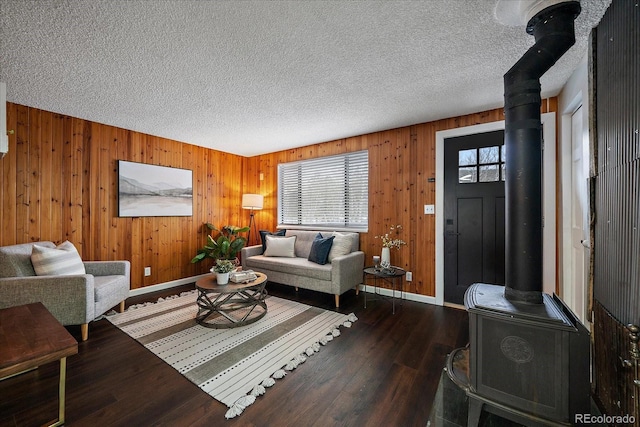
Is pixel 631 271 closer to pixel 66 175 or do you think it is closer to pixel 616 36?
pixel 616 36

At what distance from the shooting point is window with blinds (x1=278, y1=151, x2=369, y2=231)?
13.2 feet

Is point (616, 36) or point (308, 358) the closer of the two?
point (616, 36)

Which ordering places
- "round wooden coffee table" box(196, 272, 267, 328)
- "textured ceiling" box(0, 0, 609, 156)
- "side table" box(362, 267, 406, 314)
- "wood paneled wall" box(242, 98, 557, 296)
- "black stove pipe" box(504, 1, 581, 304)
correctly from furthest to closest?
"wood paneled wall" box(242, 98, 557, 296) → "side table" box(362, 267, 406, 314) → "round wooden coffee table" box(196, 272, 267, 328) → "textured ceiling" box(0, 0, 609, 156) → "black stove pipe" box(504, 1, 581, 304)

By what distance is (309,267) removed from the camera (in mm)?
3387

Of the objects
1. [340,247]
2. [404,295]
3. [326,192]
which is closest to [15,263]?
A: [340,247]

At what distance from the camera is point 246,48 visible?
73.2 inches

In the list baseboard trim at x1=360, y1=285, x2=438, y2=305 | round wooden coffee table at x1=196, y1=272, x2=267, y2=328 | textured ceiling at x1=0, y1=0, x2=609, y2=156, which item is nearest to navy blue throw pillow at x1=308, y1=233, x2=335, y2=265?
baseboard trim at x1=360, y1=285, x2=438, y2=305

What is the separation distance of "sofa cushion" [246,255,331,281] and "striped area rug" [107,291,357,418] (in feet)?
1.35

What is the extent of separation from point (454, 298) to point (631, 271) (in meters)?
2.19

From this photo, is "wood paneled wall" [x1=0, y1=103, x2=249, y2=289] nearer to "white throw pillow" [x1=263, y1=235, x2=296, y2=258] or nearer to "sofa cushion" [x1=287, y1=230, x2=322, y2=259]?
"white throw pillow" [x1=263, y1=235, x2=296, y2=258]

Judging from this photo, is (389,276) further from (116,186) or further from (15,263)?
(116,186)

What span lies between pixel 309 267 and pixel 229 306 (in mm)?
1060

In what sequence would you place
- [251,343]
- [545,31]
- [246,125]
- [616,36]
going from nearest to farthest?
[616,36]
[545,31]
[251,343]
[246,125]

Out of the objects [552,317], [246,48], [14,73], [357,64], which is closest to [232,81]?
[246,48]
